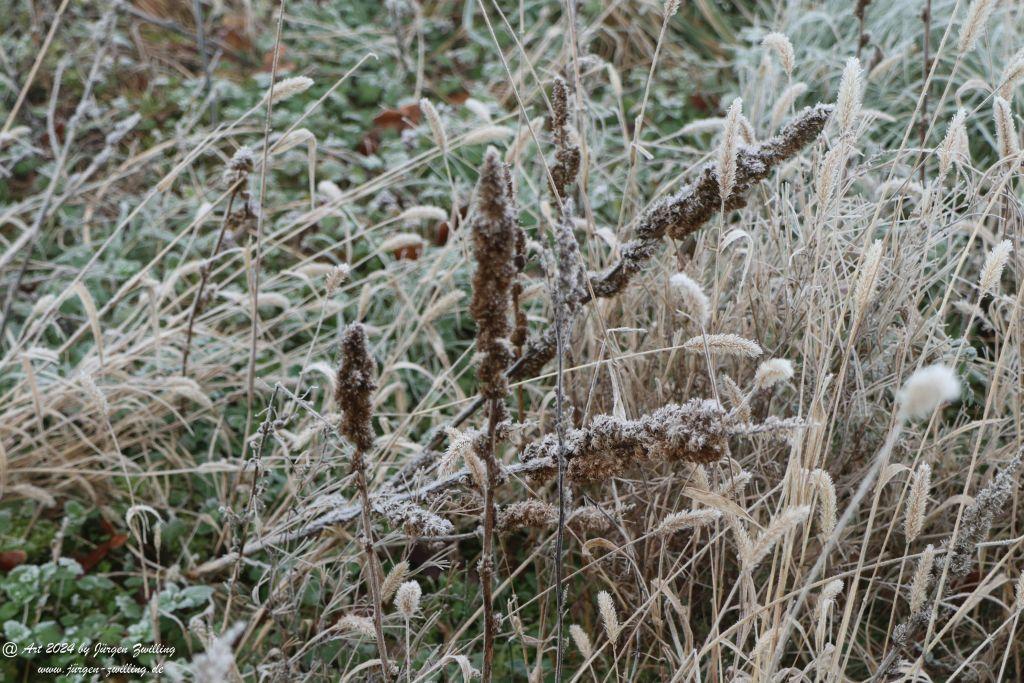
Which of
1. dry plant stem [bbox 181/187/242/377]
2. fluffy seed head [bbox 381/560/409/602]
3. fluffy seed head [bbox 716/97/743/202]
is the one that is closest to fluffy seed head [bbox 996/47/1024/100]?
fluffy seed head [bbox 716/97/743/202]

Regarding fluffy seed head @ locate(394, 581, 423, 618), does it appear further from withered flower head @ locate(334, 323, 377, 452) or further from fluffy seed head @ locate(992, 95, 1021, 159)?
fluffy seed head @ locate(992, 95, 1021, 159)

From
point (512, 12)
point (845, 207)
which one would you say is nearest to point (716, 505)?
point (845, 207)

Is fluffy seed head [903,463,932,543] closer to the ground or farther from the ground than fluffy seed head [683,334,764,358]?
closer to the ground

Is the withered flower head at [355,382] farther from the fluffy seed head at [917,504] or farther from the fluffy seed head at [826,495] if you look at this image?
the fluffy seed head at [917,504]

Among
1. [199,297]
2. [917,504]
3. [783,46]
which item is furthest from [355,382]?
[199,297]

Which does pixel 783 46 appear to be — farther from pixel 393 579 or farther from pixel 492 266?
pixel 393 579

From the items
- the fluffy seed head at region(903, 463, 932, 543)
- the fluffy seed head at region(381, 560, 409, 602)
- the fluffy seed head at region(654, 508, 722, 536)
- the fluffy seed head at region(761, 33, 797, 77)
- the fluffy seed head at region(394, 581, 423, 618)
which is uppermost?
the fluffy seed head at region(761, 33, 797, 77)

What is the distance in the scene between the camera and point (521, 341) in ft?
5.45

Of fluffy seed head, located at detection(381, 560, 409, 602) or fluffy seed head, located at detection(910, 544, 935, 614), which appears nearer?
fluffy seed head, located at detection(910, 544, 935, 614)

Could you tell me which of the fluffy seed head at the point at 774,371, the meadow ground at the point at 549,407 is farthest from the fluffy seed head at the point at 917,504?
the fluffy seed head at the point at 774,371

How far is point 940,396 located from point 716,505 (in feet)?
1.69

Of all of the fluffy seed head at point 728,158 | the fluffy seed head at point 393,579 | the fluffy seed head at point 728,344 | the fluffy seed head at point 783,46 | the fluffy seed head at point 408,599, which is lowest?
the fluffy seed head at point 393,579

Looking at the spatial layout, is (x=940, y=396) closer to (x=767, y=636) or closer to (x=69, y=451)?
(x=767, y=636)

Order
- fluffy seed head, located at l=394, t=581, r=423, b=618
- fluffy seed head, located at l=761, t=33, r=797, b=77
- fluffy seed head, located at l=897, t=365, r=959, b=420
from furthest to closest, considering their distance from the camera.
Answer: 1. fluffy seed head, located at l=761, t=33, r=797, b=77
2. fluffy seed head, located at l=394, t=581, r=423, b=618
3. fluffy seed head, located at l=897, t=365, r=959, b=420
